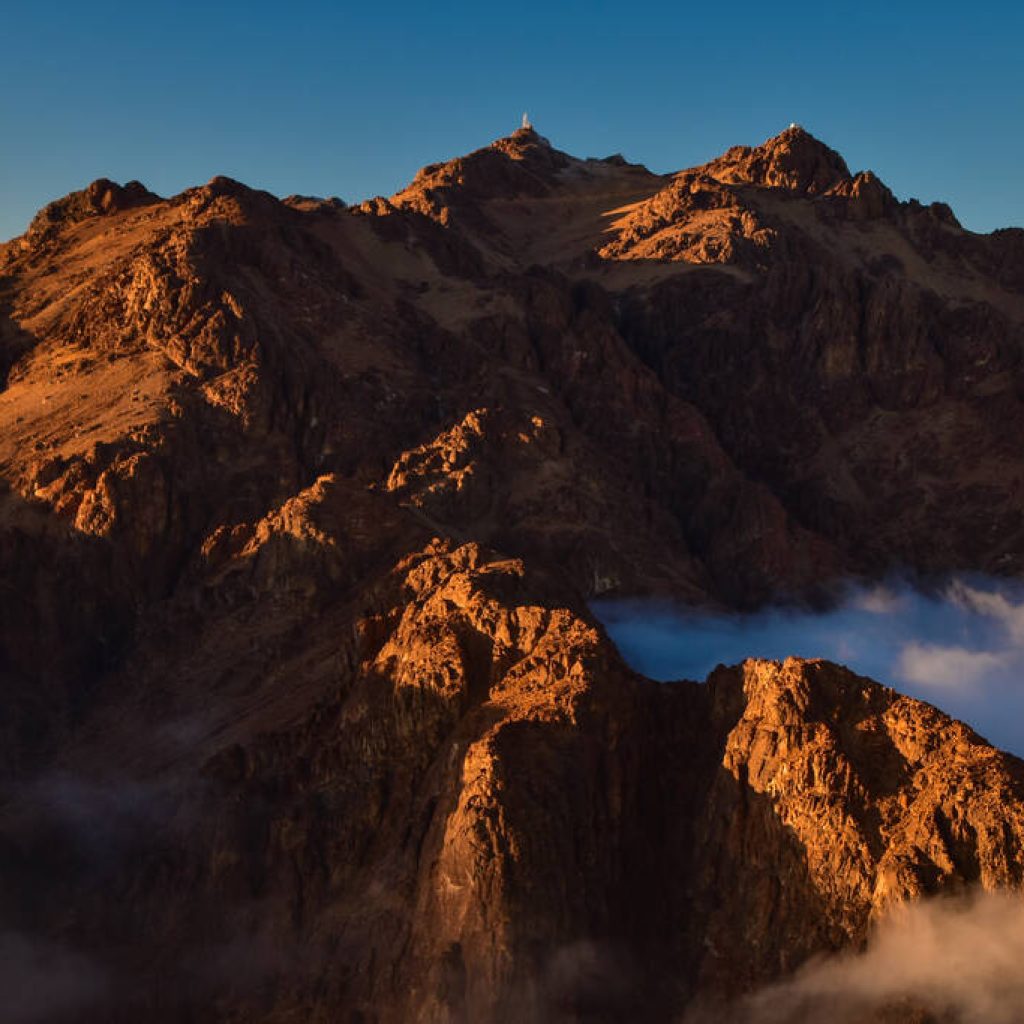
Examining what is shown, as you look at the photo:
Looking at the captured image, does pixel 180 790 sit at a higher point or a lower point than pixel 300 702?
lower

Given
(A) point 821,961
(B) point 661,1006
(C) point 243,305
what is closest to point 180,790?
(B) point 661,1006

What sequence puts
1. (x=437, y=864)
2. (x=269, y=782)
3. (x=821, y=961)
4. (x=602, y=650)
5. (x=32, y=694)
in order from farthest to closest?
(x=32, y=694)
(x=269, y=782)
(x=602, y=650)
(x=437, y=864)
(x=821, y=961)

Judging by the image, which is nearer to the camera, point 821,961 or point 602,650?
point 821,961

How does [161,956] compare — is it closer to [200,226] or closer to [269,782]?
[269,782]

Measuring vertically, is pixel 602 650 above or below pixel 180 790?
above

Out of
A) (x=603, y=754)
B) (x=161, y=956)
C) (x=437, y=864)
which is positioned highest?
(x=603, y=754)

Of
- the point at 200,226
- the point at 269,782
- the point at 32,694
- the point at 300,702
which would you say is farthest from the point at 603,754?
the point at 200,226

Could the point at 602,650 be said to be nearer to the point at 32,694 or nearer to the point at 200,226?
the point at 32,694

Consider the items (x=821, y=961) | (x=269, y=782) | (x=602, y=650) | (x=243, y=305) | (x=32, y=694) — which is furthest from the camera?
(x=243, y=305)

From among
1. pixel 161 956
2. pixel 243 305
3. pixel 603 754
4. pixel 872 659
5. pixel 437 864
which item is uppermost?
pixel 243 305
